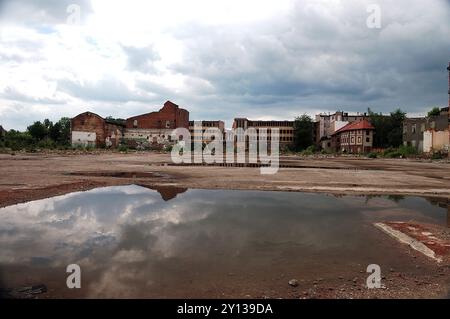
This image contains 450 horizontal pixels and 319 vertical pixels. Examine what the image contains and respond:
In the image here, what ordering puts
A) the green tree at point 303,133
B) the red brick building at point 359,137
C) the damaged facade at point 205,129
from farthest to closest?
the damaged facade at point 205,129 < the green tree at point 303,133 < the red brick building at point 359,137

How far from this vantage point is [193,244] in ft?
21.2

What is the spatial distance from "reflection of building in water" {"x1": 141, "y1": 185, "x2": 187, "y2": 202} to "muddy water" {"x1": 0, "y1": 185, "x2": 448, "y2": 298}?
Result: 844mm

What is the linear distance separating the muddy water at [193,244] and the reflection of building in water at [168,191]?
2.77 ft

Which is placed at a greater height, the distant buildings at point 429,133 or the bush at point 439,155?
the distant buildings at point 429,133

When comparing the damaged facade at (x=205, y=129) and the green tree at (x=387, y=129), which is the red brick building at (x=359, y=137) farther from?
the damaged facade at (x=205, y=129)

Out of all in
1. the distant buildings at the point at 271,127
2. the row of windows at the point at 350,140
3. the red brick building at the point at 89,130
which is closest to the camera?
the red brick building at the point at 89,130

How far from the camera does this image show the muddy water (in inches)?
186

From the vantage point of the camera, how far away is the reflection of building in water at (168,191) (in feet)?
39.6

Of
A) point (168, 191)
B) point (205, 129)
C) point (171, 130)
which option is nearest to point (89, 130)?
point (171, 130)

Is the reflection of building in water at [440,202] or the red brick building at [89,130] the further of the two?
the red brick building at [89,130]

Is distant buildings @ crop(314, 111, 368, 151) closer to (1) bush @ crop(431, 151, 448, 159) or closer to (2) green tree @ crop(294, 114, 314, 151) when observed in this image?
(2) green tree @ crop(294, 114, 314, 151)

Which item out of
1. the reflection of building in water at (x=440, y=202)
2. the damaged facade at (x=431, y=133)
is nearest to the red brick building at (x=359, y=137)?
the damaged facade at (x=431, y=133)

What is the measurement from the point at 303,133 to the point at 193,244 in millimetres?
82710
